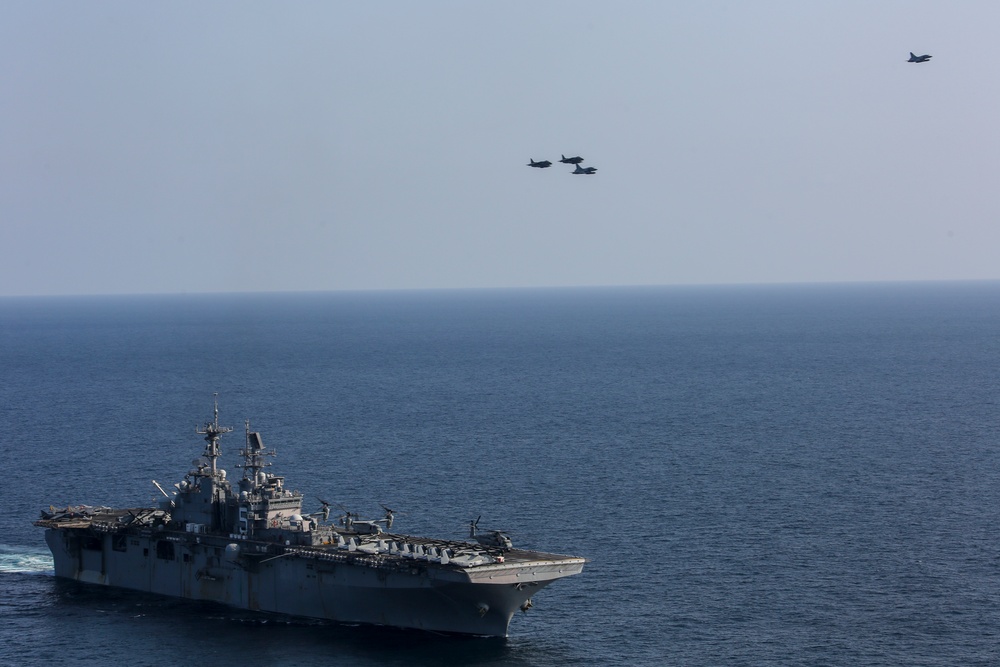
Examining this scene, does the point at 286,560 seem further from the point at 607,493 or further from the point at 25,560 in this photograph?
the point at 607,493

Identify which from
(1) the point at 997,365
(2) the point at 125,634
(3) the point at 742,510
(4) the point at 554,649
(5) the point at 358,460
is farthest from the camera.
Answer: (1) the point at 997,365

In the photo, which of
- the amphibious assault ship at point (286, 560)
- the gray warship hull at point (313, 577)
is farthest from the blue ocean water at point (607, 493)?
the amphibious assault ship at point (286, 560)

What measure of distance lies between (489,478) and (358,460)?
11402mm

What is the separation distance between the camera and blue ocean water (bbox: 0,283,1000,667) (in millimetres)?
50250

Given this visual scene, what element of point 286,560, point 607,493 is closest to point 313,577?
point 286,560

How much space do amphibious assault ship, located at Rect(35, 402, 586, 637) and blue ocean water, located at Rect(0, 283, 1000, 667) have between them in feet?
4.28

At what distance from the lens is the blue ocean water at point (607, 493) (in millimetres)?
50250

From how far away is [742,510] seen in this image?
70.4 metres

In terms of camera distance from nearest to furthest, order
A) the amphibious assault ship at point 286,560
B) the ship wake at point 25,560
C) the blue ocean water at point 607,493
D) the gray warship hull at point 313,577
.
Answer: the blue ocean water at point 607,493 < the gray warship hull at point 313,577 < the amphibious assault ship at point 286,560 < the ship wake at point 25,560

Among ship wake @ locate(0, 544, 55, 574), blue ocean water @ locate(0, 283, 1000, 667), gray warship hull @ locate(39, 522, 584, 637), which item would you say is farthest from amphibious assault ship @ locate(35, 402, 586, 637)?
ship wake @ locate(0, 544, 55, 574)

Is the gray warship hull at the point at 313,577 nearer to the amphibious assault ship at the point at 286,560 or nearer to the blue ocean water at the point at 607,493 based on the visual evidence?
the amphibious assault ship at the point at 286,560

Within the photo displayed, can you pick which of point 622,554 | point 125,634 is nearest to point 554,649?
point 622,554

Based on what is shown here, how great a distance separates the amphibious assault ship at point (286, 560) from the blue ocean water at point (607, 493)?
A: 51.3 inches

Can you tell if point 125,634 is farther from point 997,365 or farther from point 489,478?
point 997,365
